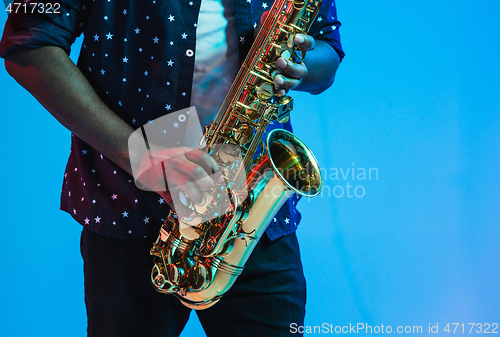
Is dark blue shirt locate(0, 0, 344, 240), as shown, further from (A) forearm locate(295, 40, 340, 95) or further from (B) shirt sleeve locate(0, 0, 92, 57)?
(A) forearm locate(295, 40, 340, 95)

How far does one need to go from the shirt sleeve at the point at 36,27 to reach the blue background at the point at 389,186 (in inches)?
54.9

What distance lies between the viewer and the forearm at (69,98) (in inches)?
37.2

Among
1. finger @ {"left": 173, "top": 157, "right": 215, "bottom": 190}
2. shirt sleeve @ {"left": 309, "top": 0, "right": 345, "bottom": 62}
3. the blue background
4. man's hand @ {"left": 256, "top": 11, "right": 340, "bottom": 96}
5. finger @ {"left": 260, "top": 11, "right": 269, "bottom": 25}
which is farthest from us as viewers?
the blue background

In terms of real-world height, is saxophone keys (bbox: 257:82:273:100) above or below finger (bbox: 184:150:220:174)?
above

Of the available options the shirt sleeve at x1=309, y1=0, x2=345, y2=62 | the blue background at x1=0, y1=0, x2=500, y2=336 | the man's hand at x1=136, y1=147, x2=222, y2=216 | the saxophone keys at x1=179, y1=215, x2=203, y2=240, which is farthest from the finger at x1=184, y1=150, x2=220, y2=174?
the blue background at x1=0, y1=0, x2=500, y2=336

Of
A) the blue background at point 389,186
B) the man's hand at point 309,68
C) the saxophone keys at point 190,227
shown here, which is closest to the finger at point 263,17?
the man's hand at point 309,68

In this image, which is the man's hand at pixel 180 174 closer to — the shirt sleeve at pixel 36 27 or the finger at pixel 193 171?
the finger at pixel 193 171

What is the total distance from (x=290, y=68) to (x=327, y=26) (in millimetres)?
359

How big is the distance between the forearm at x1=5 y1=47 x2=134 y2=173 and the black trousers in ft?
0.88

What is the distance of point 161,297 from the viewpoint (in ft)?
3.61

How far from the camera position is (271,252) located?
113 cm

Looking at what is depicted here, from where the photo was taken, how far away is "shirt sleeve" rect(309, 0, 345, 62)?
123cm

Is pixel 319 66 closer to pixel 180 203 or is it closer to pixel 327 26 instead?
pixel 327 26

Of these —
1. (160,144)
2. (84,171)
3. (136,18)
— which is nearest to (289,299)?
(160,144)
